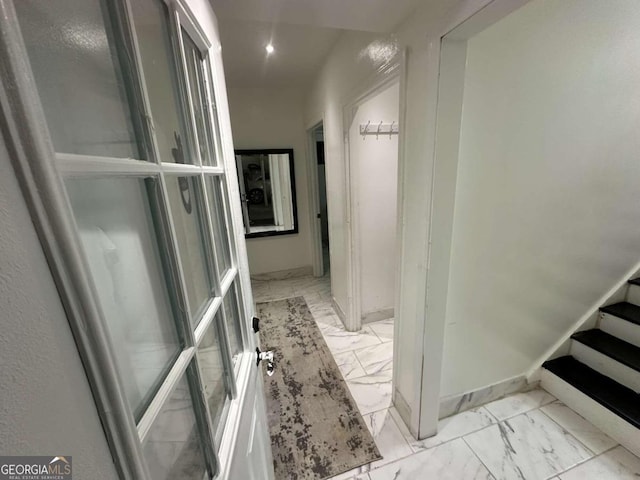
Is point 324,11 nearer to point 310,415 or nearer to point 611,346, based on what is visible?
point 310,415

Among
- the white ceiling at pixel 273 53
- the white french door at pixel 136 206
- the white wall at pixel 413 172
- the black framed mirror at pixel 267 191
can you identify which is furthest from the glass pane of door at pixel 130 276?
the black framed mirror at pixel 267 191

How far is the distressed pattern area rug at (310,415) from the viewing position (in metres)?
1.37

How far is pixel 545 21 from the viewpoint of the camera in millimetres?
1098

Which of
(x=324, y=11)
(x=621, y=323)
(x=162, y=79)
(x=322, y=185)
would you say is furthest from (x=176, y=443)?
(x=322, y=185)

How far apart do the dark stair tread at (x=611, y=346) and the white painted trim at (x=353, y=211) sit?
5.15 feet

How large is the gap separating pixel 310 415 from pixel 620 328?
2138mm

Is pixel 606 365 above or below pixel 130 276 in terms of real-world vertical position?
below

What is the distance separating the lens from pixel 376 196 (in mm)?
2312

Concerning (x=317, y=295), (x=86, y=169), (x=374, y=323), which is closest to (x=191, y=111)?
(x=86, y=169)

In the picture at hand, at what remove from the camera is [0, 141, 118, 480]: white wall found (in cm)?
19

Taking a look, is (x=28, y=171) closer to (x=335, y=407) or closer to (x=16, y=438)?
(x=16, y=438)

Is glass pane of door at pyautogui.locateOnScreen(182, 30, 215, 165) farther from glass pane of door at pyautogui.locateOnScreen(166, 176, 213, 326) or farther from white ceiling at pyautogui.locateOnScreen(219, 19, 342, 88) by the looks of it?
white ceiling at pyautogui.locateOnScreen(219, 19, 342, 88)

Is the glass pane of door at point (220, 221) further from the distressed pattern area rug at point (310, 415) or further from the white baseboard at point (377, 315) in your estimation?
the white baseboard at point (377, 315)

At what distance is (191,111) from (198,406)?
0.71 meters
